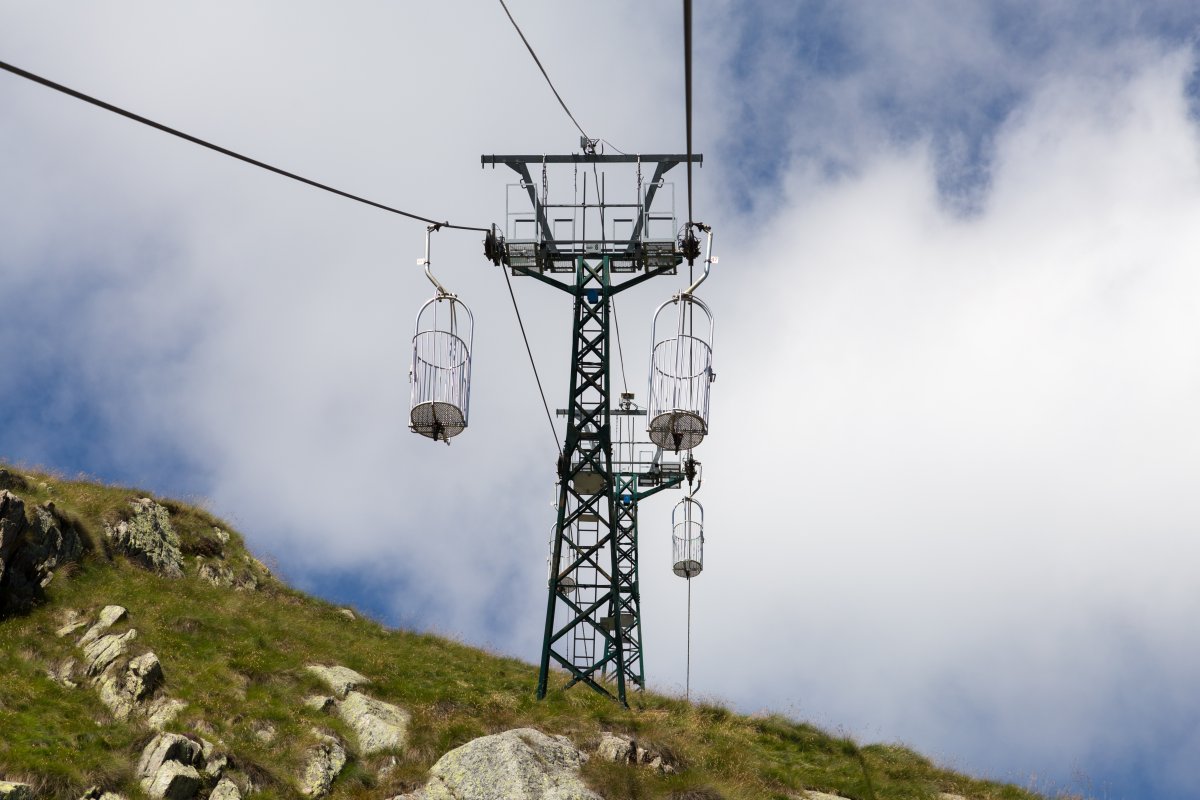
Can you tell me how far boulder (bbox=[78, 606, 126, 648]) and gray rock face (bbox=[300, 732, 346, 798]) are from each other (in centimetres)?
736

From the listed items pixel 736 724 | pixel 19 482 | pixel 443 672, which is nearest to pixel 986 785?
pixel 736 724

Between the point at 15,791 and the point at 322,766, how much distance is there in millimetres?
5154

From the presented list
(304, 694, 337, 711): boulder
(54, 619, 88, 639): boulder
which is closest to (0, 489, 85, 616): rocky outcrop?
(54, 619, 88, 639): boulder

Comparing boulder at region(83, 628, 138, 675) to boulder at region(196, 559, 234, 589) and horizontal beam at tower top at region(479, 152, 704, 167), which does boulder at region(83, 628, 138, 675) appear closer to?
boulder at region(196, 559, 234, 589)

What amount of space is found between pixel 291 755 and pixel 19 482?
15.4 meters

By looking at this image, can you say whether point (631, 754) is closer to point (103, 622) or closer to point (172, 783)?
point (172, 783)

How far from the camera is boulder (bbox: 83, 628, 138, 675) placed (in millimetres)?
24719

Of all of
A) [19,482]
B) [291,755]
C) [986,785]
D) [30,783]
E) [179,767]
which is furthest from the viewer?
[19,482]

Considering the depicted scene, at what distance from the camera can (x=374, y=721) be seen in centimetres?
2291

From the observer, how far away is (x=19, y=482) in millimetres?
32156

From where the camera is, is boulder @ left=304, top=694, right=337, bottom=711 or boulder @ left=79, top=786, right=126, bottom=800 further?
boulder @ left=304, top=694, right=337, bottom=711

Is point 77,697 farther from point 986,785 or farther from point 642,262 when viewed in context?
point 986,785

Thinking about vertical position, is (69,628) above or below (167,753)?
above

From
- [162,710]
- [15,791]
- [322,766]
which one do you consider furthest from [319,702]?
[15,791]
